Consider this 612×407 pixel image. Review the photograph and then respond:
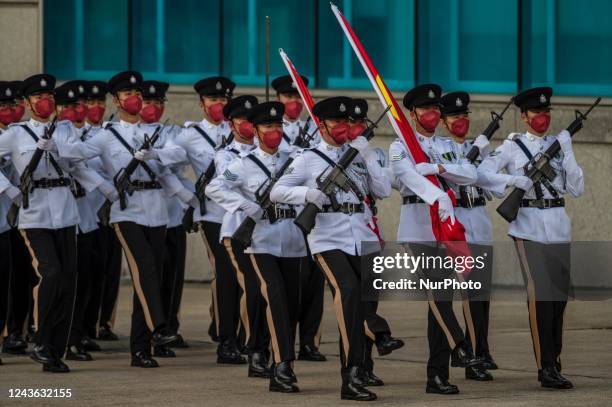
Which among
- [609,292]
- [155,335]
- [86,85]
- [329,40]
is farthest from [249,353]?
[329,40]

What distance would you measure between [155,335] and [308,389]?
2274mm

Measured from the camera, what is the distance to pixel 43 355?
522 inches

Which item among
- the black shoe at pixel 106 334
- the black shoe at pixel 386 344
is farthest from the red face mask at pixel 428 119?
the black shoe at pixel 106 334

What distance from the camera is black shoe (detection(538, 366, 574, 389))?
1181cm

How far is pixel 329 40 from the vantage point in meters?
22.4

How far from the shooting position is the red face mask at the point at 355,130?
467 inches

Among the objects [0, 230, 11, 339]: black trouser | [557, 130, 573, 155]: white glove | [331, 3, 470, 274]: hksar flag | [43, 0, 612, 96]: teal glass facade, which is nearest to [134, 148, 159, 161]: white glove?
[0, 230, 11, 339]: black trouser

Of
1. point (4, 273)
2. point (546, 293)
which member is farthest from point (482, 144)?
point (4, 273)

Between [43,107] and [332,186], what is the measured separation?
3.19 metres

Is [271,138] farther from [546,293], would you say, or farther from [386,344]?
[546,293]

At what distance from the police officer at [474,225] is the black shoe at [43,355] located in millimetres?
3291

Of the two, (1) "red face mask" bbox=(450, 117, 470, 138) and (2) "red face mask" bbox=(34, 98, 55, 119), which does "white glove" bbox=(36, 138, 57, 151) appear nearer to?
(2) "red face mask" bbox=(34, 98, 55, 119)

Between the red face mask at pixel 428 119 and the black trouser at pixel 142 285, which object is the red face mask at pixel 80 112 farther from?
the red face mask at pixel 428 119

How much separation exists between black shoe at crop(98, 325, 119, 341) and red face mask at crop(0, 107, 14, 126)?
7.89 ft
